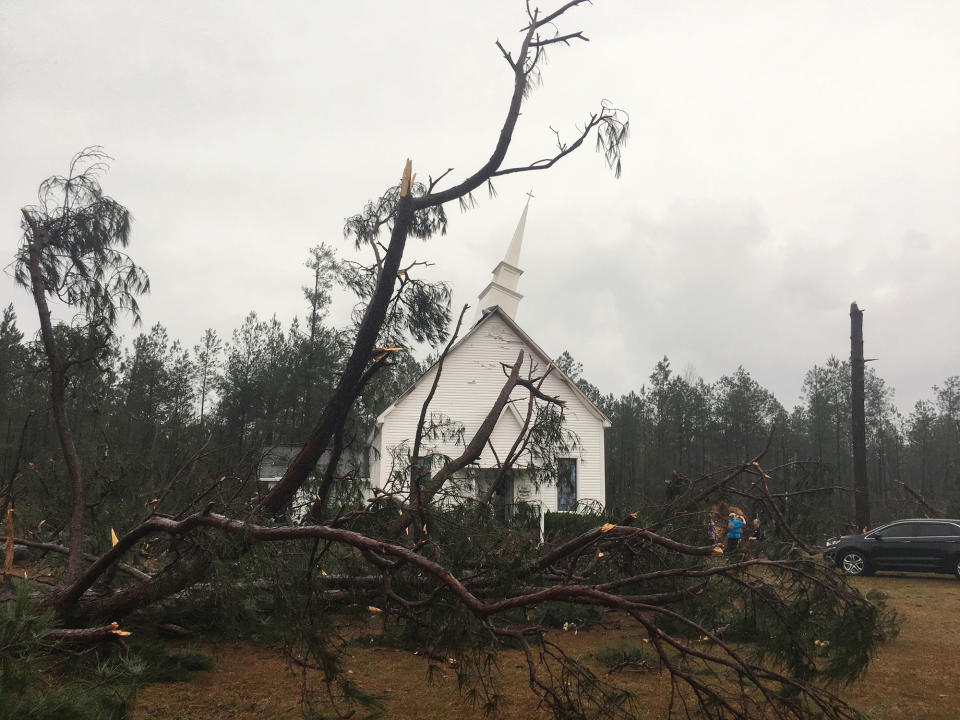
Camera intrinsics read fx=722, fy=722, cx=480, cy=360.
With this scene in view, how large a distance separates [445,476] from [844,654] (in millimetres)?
4244

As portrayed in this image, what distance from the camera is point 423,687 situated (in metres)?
5.77

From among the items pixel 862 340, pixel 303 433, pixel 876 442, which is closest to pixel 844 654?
pixel 862 340

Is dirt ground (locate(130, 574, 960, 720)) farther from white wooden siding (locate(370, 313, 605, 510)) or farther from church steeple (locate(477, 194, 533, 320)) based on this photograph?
church steeple (locate(477, 194, 533, 320))

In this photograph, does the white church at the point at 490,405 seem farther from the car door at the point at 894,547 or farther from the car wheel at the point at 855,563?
the car door at the point at 894,547

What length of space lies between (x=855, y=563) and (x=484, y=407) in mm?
8998

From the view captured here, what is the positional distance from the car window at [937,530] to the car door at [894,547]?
127mm

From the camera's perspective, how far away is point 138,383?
33.4 m

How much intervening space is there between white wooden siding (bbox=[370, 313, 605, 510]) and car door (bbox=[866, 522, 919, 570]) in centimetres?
643

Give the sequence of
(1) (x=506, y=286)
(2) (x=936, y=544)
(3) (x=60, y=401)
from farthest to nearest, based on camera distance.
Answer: (1) (x=506, y=286)
(2) (x=936, y=544)
(3) (x=60, y=401)

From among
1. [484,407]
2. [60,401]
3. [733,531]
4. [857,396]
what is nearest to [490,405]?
[484,407]

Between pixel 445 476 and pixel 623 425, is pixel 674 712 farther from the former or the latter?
pixel 623 425

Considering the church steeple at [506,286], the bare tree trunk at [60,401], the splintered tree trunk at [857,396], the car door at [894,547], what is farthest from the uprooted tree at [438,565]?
the church steeple at [506,286]

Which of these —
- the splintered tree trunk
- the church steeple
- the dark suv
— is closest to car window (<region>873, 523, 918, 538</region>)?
the dark suv

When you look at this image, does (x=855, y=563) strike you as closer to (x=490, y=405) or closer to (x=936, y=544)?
(x=936, y=544)
